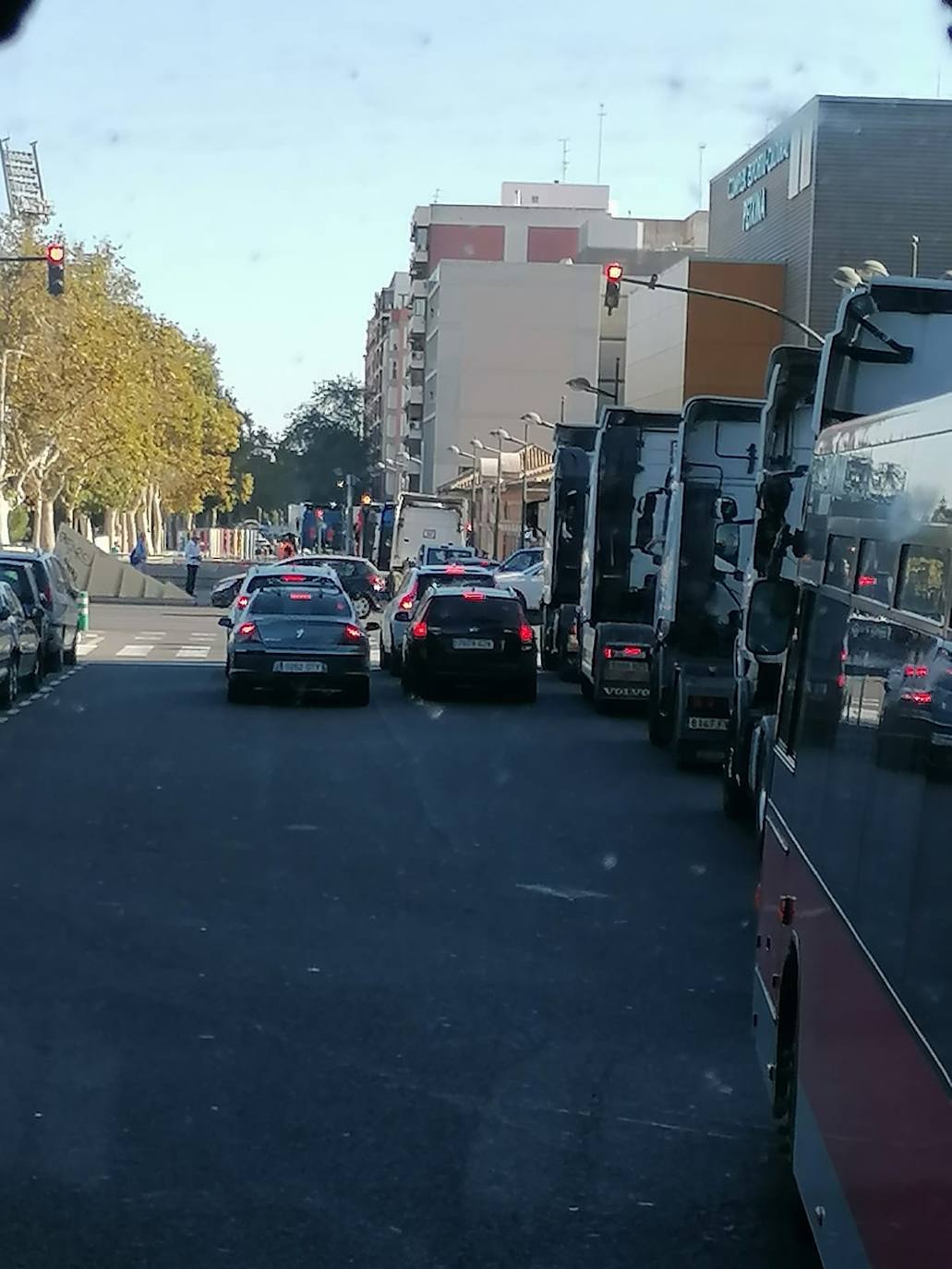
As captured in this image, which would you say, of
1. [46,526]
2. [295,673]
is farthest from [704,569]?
[46,526]

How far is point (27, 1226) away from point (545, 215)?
462ft

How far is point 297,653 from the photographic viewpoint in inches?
1009

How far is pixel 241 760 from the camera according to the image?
19469mm

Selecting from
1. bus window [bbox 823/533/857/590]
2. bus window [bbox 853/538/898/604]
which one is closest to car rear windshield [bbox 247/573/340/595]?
bus window [bbox 823/533/857/590]

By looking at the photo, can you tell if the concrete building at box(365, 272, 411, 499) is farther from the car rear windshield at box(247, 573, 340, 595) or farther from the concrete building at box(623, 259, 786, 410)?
the car rear windshield at box(247, 573, 340, 595)

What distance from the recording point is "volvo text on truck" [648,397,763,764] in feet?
63.3

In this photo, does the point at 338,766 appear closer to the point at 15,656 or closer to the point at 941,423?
the point at 15,656

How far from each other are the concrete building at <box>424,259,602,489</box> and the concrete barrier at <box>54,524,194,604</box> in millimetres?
66378

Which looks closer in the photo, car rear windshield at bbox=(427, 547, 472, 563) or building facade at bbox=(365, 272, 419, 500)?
car rear windshield at bbox=(427, 547, 472, 563)

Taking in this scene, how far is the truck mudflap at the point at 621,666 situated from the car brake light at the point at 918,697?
68.4 feet

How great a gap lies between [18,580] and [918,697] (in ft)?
88.4

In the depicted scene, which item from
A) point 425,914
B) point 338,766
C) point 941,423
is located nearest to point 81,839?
point 425,914

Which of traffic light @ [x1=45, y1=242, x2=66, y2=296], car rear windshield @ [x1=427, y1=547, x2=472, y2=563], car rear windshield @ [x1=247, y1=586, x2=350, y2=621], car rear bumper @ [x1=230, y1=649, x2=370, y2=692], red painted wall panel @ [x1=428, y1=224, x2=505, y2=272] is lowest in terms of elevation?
car rear windshield @ [x1=427, y1=547, x2=472, y2=563]

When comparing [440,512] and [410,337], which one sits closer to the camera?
[440,512]
